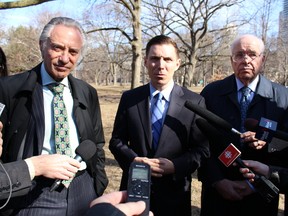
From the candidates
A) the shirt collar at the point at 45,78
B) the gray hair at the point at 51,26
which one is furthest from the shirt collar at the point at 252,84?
the shirt collar at the point at 45,78

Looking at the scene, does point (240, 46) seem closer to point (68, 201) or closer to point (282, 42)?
point (68, 201)

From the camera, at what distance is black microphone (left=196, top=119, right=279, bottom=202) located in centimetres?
203

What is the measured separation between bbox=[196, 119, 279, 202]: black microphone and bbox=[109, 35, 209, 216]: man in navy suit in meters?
0.13


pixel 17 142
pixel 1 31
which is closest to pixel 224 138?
pixel 17 142

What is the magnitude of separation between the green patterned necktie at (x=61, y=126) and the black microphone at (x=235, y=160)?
1.16m

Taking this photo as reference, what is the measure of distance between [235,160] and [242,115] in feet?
2.46

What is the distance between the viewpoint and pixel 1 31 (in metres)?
29.4

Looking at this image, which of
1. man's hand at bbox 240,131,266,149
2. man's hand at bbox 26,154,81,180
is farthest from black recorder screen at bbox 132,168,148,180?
man's hand at bbox 240,131,266,149

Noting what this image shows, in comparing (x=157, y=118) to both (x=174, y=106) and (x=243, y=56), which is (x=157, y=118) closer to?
(x=174, y=106)

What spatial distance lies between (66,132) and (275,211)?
2.08 meters

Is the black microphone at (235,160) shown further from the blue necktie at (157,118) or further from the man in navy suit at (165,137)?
the blue necktie at (157,118)

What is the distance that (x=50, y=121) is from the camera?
228 cm

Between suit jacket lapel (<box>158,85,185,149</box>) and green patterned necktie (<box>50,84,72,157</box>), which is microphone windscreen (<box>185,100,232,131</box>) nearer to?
suit jacket lapel (<box>158,85,185,149</box>)

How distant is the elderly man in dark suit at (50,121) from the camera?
216 centimetres
